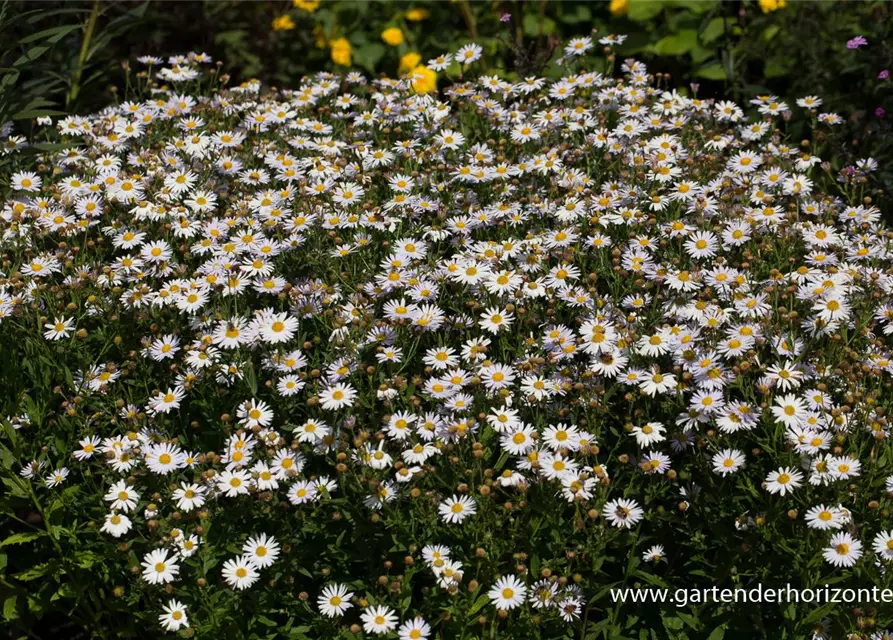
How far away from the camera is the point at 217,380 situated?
3.09 metres

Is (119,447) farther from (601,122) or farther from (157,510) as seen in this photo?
(601,122)

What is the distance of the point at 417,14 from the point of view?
6957mm

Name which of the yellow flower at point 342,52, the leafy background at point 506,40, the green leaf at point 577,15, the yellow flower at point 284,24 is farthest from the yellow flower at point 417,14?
Result: the green leaf at point 577,15

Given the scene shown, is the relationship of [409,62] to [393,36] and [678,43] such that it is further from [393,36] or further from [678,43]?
[678,43]

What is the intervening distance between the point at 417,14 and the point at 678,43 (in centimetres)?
183

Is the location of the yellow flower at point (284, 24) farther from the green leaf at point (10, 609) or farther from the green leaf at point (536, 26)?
the green leaf at point (10, 609)

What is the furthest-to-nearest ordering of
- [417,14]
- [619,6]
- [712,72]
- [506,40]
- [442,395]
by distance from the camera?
[417,14] < [619,6] < [712,72] < [506,40] < [442,395]

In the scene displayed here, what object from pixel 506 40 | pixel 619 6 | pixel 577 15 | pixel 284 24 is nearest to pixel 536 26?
pixel 577 15

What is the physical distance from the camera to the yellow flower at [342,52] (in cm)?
698

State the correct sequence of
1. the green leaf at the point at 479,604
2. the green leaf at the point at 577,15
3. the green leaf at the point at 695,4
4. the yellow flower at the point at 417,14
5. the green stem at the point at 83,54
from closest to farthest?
1. the green leaf at the point at 479,604
2. the green stem at the point at 83,54
3. the green leaf at the point at 695,4
4. the green leaf at the point at 577,15
5. the yellow flower at the point at 417,14

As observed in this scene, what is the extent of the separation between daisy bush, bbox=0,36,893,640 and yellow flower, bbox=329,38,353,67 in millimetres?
3174

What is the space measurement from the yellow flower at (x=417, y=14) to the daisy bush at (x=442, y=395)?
326 centimetres

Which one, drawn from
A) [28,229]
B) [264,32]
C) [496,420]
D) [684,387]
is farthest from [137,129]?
[264,32]

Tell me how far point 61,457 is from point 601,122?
247cm
